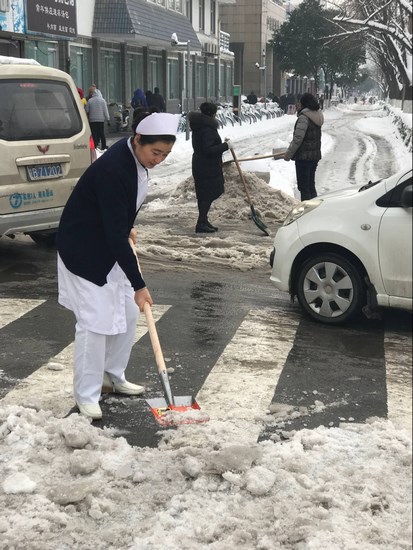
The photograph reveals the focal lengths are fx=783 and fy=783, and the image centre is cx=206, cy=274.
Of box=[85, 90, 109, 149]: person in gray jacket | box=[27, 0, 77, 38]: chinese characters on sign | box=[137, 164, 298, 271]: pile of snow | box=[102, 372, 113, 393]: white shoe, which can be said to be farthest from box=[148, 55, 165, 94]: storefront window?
box=[102, 372, 113, 393]: white shoe

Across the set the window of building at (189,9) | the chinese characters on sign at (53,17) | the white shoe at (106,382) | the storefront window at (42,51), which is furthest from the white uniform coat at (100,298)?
the window of building at (189,9)

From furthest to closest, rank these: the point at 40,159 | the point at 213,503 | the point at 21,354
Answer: the point at 40,159, the point at 21,354, the point at 213,503

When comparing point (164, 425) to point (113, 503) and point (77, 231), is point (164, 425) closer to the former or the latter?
point (113, 503)

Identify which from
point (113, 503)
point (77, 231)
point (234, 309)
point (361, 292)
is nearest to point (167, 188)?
point (234, 309)

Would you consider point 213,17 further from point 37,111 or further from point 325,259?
point 325,259

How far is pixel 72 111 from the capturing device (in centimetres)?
873

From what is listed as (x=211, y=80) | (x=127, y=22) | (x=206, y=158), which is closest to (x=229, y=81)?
(x=211, y=80)

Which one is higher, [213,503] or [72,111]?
[72,111]

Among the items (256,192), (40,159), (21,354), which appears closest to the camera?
(21,354)

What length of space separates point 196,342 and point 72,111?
3916mm

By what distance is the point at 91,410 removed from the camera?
14.1ft

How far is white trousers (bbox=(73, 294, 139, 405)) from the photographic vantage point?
167 inches

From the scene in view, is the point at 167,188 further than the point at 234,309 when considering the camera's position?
Yes

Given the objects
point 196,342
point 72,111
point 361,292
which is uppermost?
point 72,111
